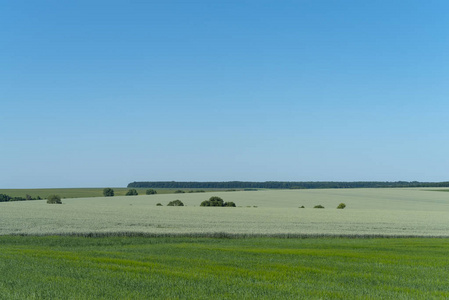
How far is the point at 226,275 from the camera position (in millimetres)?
14570

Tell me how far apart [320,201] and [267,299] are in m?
76.7

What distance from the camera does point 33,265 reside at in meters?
15.9

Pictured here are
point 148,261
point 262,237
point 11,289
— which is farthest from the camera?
point 262,237

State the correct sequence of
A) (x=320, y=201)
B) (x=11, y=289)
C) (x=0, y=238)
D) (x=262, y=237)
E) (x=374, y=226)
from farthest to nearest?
(x=320, y=201)
(x=374, y=226)
(x=262, y=237)
(x=0, y=238)
(x=11, y=289)

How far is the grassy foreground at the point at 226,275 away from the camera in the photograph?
11.9 meters

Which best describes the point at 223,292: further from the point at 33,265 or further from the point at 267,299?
the point at 33,265

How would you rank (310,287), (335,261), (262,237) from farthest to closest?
(262,237)
(335,261)
(310,287)

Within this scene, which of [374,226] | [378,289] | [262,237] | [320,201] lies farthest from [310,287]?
[320,201]

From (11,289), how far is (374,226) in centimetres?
3345

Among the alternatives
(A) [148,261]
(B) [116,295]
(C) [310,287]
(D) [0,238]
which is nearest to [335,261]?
(C) [310,287]

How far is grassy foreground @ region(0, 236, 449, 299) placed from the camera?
39.0 feet

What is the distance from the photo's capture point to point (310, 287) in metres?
12.9

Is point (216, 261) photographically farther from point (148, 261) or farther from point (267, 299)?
point (267, 299)

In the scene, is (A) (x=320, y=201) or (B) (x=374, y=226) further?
(A) (x=320, y=201)
